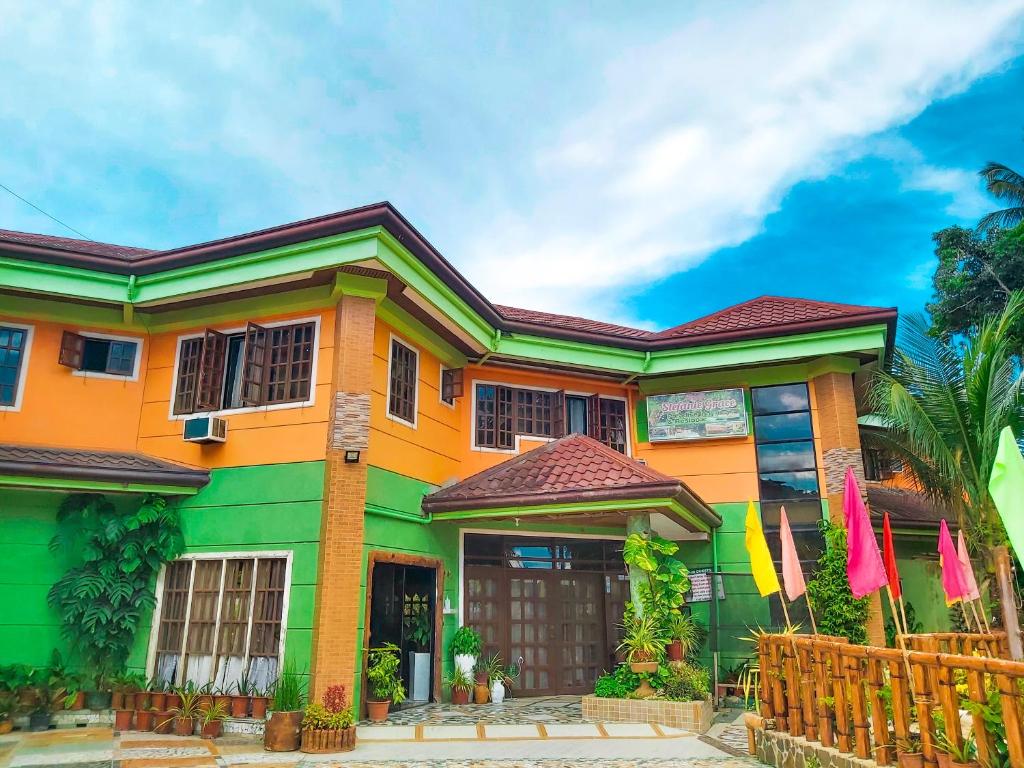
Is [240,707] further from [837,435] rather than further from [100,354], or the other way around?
[837,435]

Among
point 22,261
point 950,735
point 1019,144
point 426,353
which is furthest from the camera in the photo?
point 1019,144

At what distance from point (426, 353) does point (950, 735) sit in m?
8.41

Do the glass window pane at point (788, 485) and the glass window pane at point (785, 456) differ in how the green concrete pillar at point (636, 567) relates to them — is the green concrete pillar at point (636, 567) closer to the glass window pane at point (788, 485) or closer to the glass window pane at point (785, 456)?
the glass window pane at point (788, 485)

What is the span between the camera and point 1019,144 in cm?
1847

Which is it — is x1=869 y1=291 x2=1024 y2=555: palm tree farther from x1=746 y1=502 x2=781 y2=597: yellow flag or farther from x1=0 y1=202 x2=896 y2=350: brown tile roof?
x1=746 y1=502 x2=781 y2=597: yellow flag

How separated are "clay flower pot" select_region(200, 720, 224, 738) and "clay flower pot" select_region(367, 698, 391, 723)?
1.82 meters

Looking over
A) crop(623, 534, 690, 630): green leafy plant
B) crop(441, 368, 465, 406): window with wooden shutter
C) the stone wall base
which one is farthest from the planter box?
crop(441, 368, 465, 406): window with wooden shutter

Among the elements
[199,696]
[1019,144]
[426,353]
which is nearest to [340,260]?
[426,353]

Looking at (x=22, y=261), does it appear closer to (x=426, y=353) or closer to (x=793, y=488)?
(x=426, y=353)

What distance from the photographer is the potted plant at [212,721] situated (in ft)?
28.2

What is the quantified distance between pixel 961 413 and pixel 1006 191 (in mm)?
13636

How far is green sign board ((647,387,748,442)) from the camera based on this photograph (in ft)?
43.3

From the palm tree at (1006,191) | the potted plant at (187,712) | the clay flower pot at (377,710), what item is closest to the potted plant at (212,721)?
the potted plant at (187,712)

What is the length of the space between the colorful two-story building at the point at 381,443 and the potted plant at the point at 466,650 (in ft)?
0.69
